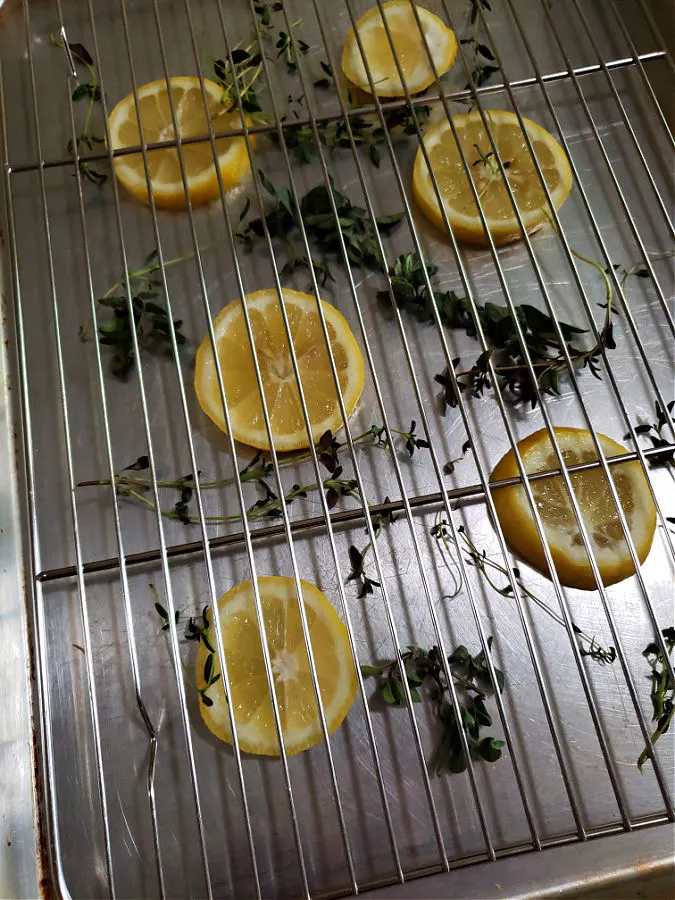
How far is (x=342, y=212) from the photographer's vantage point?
3.86 ft

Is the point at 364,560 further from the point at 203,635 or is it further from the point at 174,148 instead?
the point at 174,148

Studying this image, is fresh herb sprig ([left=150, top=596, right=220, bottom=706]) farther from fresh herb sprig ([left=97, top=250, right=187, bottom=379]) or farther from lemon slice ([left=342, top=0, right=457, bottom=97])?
lemon slice ([left=342, top=0, right=457, bottom=97])

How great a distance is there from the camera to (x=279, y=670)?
3.09 ft

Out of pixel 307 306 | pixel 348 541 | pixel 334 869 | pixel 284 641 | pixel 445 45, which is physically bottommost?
pixel 334 869

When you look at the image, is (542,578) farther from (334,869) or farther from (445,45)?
(445,45)

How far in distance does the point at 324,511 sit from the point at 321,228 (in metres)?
0.50

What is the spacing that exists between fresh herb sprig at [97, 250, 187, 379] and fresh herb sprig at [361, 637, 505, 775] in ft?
1.88

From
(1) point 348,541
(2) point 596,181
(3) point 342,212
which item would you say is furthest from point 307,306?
(2) point 596,181

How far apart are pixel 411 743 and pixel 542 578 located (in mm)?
290

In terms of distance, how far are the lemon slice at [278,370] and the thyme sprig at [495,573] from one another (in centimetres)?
22

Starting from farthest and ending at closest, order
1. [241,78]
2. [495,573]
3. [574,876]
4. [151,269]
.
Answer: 1. [241,78]
2. [151,269]
3. [495,573]
4. [574,876]

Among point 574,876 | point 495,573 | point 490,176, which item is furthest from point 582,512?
point 490,176

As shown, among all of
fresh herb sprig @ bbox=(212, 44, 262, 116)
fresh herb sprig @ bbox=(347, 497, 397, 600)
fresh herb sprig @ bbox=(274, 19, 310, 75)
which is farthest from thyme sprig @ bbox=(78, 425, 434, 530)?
fresh herb sprig @ bbox=(274, 19, 310, 75)

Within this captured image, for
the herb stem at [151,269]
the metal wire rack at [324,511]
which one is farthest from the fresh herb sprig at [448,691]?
the herb stem at [151,269]
